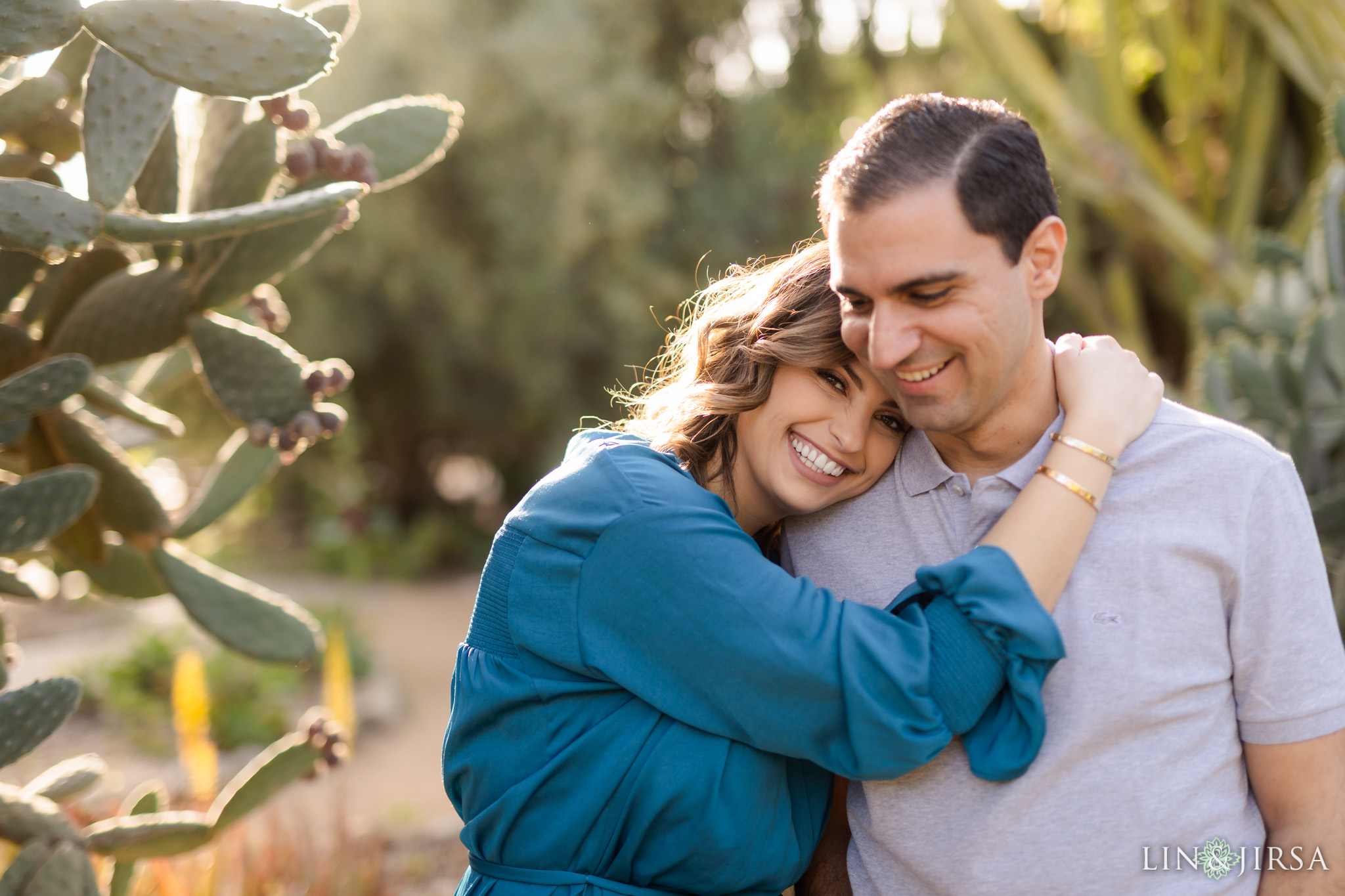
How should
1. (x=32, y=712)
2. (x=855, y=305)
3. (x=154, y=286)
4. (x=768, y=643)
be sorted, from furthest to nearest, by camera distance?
(x=154, y=286) → (x=32, y=712) → (x=855, y=305) → (x=768, y=643)

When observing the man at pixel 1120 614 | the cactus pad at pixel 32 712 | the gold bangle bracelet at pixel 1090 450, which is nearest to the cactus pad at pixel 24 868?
the cactus pad at pixel 32 712

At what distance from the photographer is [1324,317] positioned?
10.5ft

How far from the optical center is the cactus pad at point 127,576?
3102mm

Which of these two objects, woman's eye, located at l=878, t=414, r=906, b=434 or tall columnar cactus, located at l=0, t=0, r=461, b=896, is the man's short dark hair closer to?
woman's eye, located at l=878, t=414, r=906, b=434

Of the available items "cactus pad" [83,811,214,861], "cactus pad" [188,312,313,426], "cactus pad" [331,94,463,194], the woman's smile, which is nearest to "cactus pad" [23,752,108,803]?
"cactus pad" [83,811,214,861]

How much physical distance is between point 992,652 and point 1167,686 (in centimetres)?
31

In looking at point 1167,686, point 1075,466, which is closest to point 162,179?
point 1075,466

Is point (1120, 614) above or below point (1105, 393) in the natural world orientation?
below

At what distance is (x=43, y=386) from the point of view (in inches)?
88.4

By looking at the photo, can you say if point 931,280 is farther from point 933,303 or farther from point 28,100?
point 28,100

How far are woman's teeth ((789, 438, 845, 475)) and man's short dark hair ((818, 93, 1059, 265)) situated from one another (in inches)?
18.8

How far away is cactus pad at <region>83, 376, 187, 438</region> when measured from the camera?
9.50 ft

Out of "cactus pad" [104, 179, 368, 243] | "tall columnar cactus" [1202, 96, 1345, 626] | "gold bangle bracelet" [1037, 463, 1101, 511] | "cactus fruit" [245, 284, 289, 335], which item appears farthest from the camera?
"tall columnar cactus" [1202, 96, 1345, 626]

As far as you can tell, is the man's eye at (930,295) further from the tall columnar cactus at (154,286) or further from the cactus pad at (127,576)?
the cactus pad at (127,576)
